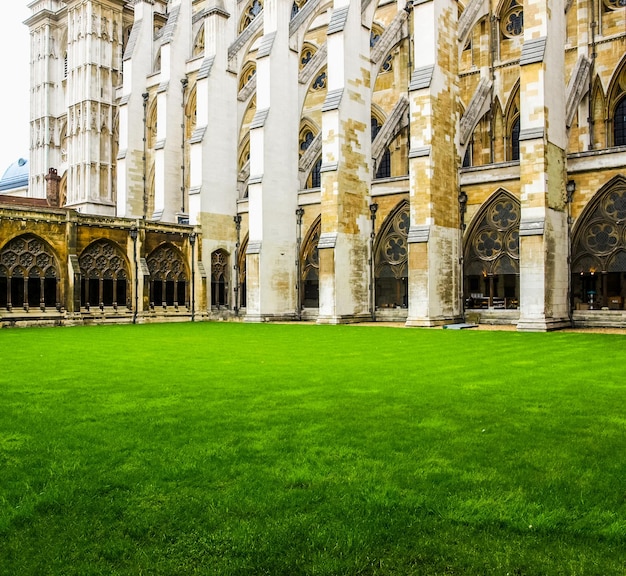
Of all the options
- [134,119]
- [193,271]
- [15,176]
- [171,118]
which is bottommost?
[193,271]

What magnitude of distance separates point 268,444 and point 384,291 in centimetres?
2159

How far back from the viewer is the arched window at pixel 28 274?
2342 centimetres

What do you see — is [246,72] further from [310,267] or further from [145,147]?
[310,267]

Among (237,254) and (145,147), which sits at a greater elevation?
(145,147)

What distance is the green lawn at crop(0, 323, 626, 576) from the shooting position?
3119 mm

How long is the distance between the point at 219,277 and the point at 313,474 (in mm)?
26679

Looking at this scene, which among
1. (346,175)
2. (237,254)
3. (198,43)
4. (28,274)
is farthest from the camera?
(198,43)

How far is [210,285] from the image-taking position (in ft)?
97.7

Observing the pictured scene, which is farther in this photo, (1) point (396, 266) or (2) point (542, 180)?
(1) point (396, 266)

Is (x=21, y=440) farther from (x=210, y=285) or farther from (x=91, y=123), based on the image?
(x=91, y=123)

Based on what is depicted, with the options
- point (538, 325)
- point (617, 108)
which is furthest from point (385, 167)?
point (538, 325)

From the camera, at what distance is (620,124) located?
24422 mm

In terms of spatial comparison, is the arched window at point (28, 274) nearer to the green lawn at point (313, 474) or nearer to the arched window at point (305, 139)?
the arched window at point (305, 139)

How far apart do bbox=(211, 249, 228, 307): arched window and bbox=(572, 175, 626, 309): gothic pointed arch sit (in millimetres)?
16317
